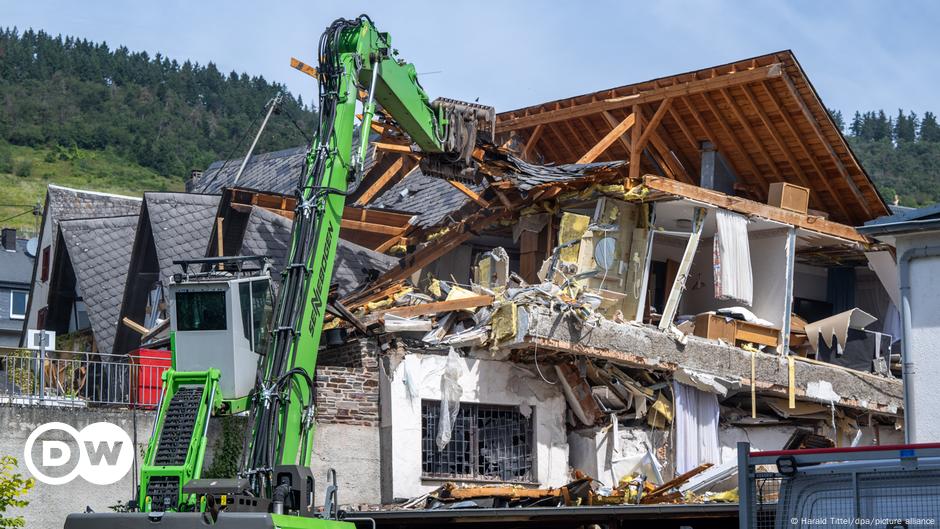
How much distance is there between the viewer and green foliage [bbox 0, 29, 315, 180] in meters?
103

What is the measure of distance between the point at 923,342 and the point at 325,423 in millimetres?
9307

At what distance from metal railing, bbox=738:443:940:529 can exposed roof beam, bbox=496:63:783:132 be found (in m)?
15.0

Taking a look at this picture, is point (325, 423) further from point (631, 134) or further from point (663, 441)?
point (631, 134)

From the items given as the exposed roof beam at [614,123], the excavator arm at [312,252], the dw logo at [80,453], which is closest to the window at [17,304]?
the exposed roof beam at [614,123]

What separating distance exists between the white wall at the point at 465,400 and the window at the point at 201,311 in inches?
235

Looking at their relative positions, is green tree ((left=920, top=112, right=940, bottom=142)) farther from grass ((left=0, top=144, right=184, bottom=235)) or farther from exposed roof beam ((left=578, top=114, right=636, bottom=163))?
exposed roof beam ((left=578, top=114, right=636, bottom=163))

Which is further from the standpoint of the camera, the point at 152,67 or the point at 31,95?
the point at 152,67

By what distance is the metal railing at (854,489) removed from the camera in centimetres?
909

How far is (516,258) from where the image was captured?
26.7 metres

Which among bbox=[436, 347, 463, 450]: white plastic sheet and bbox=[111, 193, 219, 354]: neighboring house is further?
bbox=[111, 193, 219, 354]: neighboring house

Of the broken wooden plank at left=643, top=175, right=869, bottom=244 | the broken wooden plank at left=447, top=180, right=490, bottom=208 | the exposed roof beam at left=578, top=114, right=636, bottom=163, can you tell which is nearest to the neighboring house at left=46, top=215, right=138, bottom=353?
the broken wooden plank at left=447, top=180, right=490, bottom=208

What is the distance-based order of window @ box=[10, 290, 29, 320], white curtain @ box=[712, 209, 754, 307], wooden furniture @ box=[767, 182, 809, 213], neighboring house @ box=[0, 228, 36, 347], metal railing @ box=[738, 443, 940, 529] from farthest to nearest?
window @ box=[10, 290, 29, 320] < neighboring house @ box=[0, 228, 36, 347] < wooden furniture @ box=[767, 182, 809, 213] < white curtain @ box=[712, 209, 754, 307] < metal railing @ box=[738, 443, 940, 529]

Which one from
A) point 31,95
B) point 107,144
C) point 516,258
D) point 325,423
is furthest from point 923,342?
point 31,95

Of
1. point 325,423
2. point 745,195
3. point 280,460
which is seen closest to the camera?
point 280,460
